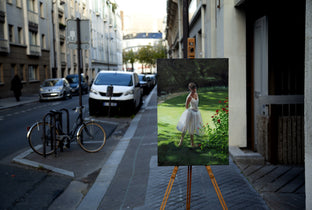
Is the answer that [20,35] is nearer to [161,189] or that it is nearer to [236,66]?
[236,66]

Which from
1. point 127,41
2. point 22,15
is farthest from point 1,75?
point 127,41

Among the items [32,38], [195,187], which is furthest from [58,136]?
[32,38]

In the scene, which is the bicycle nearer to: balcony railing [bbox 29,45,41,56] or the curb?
the curb

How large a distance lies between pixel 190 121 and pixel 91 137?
4.94 meters

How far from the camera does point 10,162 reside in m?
7.64

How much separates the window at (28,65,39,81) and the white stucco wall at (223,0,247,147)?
3043cm

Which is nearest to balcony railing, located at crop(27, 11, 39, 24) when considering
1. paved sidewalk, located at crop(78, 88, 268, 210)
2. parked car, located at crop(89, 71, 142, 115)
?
parked car, located at crop(89, 71, 142, 115)

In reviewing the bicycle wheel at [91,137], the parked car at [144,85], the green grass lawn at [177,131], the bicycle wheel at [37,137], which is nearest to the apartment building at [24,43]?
the parked car at [144,85]

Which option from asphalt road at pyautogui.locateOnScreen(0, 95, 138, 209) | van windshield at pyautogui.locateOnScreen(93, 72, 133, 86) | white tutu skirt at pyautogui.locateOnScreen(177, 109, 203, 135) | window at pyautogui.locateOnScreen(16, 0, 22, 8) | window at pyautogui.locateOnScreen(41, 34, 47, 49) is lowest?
asphalt road at pyautogui.locateOnScreen(0, 95, 138, 209)

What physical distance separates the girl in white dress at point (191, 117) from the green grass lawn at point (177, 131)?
0.12 feet

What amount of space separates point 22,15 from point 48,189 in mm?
29708

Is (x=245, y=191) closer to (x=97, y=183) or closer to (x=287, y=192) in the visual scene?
(x=287, y=192)

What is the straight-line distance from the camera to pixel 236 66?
25.8 feet

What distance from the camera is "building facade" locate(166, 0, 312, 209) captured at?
663cm
